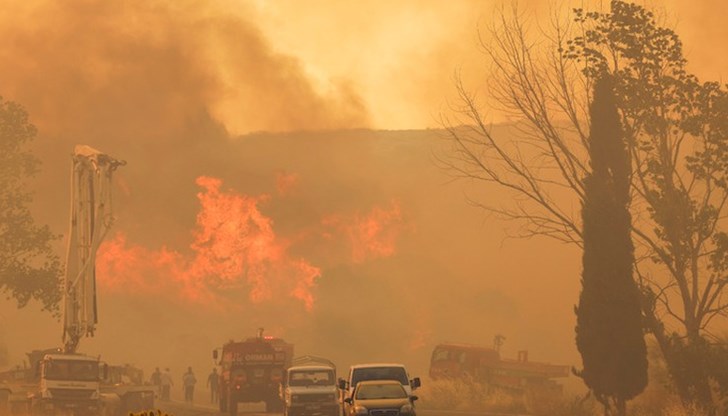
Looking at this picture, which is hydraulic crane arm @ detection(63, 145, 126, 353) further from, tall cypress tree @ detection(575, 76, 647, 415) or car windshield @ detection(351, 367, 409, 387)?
tall cypress tree @ detection(575, 76, 647, 415)

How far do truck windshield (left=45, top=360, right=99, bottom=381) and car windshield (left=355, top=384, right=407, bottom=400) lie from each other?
10247mm

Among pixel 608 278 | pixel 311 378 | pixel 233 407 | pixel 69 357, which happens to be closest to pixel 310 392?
pixel 311 378

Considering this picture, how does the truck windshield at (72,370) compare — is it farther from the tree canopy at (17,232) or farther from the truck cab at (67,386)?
the tree canopy at (17,232)

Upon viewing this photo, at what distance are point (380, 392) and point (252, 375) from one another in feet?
45.6

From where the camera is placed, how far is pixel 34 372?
43.6 metres

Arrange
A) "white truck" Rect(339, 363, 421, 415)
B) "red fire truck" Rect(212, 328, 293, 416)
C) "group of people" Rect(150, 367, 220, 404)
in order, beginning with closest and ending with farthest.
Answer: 1. "white truck" Rect(339, 363, 421, 415)
2. "red fire truck" Rect(212, 328, 293, 416)
3. "group of people" Rect(150, 367, 220, 404)

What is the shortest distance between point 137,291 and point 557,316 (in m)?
50.5

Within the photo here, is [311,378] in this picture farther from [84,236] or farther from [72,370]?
[84,236]

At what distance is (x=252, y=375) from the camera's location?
49.6 m

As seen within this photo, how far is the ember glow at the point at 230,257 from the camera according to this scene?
86938mm

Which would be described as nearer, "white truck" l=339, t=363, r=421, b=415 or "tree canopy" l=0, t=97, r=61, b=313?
"white truck" l=339, t=363, r=421, b=415

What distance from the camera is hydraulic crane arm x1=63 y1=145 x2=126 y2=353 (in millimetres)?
42594

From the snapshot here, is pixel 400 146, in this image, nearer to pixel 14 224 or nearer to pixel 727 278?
pixel 14 224

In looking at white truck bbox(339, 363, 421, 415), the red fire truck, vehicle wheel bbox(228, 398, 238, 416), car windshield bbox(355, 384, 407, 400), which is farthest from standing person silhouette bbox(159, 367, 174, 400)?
car windshield bbox(355, 384, 407, 400)
